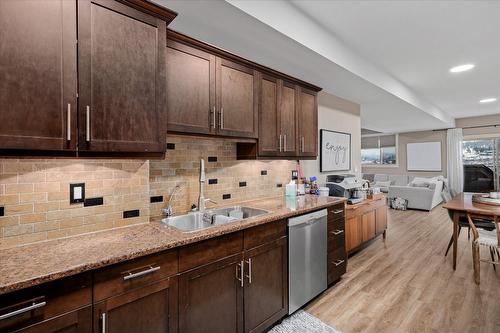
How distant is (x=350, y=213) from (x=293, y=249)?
1450 mm

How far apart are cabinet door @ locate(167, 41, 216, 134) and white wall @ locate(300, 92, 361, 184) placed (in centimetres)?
191

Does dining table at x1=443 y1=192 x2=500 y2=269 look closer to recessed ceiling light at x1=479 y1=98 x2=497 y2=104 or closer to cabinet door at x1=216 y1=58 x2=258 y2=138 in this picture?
cabinet door at x1=216 y1=58 x2=258 y2=138

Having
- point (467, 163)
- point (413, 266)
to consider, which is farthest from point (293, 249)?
point (467, 163)

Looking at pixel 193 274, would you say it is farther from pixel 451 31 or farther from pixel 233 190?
pixel 451 31

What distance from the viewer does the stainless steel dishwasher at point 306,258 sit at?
7.20 ft

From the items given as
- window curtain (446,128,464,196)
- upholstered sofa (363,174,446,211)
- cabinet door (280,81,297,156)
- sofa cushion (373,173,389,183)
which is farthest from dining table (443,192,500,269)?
sofa cushion (373,173,389,183)

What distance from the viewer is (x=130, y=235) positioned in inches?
60.8

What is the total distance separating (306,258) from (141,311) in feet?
4.85

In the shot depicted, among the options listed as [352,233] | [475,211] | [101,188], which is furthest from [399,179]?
[101,188]

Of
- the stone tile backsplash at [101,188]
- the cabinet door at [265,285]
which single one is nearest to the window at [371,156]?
the stone tile backsplash at [101,188]

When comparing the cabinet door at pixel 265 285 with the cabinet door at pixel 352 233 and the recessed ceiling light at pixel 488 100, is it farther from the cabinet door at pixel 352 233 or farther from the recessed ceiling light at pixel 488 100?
the recessed ceiling light at pixel 488 100

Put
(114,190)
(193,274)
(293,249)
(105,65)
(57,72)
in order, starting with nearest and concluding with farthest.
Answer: (57,72)
(105,65)
(193,274)
(114,190)
(293,249)

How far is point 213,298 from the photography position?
1624 millimetres

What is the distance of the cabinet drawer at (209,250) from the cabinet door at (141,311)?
13 centimetres
